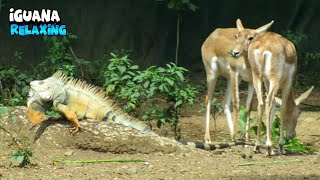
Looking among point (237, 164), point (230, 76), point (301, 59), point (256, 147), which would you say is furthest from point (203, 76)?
point (237, 164)

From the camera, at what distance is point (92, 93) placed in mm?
9359

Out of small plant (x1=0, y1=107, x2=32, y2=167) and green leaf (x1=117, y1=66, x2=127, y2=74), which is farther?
green leaf (x1=117, y1=66, x2=127, y2=74)

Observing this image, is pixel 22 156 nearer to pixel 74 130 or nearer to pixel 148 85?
pixel 74 130

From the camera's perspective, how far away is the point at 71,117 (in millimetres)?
8898

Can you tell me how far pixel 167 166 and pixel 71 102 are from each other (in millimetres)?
1496

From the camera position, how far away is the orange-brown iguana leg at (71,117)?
8.89 m

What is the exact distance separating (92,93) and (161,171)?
1.66 meters

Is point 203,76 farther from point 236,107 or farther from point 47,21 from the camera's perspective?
point 236,107

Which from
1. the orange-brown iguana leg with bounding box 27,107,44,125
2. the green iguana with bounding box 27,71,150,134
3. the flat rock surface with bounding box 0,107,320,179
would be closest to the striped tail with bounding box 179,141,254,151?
the flat rock surface with bounding box 0,107,320,179

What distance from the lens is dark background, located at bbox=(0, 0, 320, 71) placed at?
17.0 meters

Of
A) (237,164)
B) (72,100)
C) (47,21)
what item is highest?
(47,21)

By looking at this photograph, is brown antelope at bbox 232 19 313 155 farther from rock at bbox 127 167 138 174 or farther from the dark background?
the dark background

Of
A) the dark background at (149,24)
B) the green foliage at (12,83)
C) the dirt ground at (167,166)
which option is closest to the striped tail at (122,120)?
the dirt ground at (167,166)

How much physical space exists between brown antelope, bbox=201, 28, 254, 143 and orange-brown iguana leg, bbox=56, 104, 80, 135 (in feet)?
9.28
